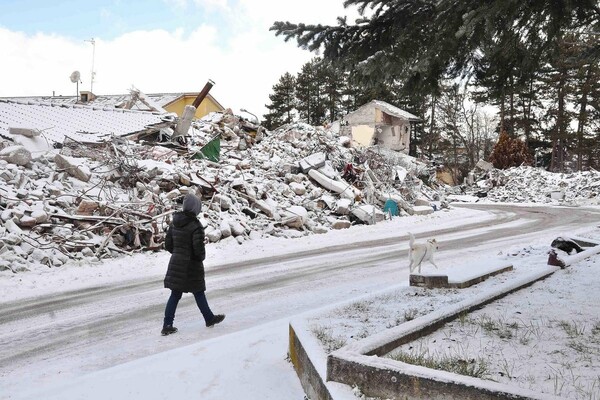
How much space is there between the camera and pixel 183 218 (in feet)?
18.5

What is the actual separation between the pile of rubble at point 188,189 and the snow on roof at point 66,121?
2.43 feet

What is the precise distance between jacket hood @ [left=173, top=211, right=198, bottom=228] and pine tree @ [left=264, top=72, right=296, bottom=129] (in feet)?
173

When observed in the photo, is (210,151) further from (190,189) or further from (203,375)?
(203,375)

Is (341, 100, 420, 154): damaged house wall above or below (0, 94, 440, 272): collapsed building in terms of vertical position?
above

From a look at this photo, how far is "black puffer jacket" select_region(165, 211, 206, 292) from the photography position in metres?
5.50

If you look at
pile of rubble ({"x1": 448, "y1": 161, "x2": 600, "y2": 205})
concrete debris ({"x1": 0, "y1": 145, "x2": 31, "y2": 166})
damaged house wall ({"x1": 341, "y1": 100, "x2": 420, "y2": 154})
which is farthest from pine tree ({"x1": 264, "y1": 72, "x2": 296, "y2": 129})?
concrete debris ({"x1": 0, "y1": 145, "x2": 31, "y2": 166})

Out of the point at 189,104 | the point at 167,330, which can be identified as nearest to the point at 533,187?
the point at 189,104

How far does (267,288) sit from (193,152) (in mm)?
11534

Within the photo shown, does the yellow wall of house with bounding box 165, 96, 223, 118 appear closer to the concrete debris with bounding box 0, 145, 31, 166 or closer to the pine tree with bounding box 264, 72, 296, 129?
the pine tree with bounding box 264, 72, 296, 129

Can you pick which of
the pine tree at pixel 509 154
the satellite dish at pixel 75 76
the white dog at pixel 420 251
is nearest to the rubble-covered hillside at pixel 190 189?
the white dog at pixel 420 251

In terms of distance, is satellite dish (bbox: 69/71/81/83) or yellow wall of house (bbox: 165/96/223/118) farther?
yellow wall of house (bbox: 165/96/223/118)

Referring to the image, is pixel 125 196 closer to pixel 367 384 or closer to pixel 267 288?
pixel 267 288

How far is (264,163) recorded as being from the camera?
19578mm

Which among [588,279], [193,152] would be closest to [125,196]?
[193,152]
